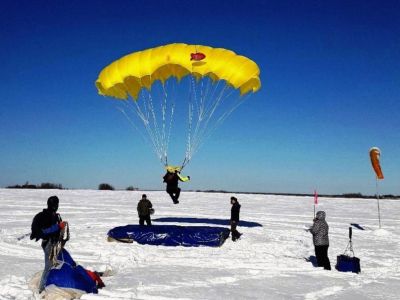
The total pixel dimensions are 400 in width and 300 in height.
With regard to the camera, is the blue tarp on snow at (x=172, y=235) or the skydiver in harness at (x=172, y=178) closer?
the blue tarp on snow at (x=172, y=235)

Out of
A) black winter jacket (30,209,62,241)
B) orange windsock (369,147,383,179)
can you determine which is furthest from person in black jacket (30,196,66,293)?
orange windsock (369,147,383,179)

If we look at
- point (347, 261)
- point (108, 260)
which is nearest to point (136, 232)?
point (108, 260)

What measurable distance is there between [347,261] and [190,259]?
3.19 meters

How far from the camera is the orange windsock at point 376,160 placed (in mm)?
15670

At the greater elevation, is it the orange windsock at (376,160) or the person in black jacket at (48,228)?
the orange windsock at (376,160)

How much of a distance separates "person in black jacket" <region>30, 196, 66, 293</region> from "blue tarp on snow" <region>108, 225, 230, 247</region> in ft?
16.0

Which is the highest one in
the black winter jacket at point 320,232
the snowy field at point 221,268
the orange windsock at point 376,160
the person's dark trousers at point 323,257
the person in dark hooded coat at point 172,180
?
the orange windsock at point 376,160

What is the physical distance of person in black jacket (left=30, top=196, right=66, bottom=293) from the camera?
5207 mm

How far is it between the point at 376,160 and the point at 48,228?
1391cm

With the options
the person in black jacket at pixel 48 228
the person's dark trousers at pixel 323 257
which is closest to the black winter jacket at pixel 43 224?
the person in black jacket at pixel 48 228

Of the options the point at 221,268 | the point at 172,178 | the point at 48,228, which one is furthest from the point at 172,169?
the point at 48,228

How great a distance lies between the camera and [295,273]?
726 cm

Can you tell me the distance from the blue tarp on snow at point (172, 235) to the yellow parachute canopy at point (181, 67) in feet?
14.0

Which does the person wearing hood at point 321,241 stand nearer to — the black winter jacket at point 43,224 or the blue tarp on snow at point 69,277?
the blue tarp on snow at point 69,277
